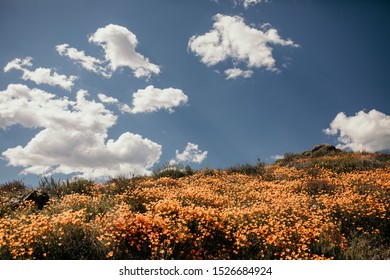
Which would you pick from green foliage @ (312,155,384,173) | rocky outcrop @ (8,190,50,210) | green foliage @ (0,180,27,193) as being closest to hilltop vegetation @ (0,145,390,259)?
rocky outcrop @ (8,190,50,210)

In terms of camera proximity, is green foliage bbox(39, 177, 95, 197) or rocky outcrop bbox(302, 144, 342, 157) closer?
green foliage bbox(39, 177, 95, 197)

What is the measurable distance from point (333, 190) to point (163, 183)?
261 inches

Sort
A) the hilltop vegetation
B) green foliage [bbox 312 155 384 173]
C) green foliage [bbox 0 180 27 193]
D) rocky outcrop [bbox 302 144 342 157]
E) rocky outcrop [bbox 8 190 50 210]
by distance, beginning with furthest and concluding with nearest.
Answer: rocky outcrop [bbox 302 144 342 157]
green foliage [bbox 312 155 384 173]
green foliage [bbox 0 180 27 193]
rocky outcrop [bbox 8 190 50 210]
the hilltop vegetation

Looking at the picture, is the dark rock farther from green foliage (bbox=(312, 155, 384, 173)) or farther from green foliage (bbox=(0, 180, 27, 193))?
green foliage (bbox=(0, 180, 27, 193))

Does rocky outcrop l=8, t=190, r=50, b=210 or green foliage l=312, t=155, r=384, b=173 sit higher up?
green foliage l=312, t=155, r=384, b=173

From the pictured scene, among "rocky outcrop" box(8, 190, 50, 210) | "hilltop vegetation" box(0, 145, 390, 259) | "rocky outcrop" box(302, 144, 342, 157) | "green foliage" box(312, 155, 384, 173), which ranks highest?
"rocky outcrop" box(302, 144, 342, 157)

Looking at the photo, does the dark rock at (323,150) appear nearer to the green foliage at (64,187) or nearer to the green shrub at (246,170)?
the green shrub at (246,170)

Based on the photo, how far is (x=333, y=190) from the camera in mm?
12227

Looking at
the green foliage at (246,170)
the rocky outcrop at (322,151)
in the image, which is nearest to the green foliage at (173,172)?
the green foliage at (246,170)

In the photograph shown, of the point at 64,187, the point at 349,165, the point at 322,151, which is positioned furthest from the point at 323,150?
the point at 64,187

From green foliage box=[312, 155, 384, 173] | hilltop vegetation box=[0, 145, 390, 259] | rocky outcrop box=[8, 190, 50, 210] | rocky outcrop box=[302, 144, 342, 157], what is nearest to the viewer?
hilltop vegetation box=[0, 145, 390, 259]

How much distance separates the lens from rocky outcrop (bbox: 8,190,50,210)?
1039cm

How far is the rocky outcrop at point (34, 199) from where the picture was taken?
34.1 ft
